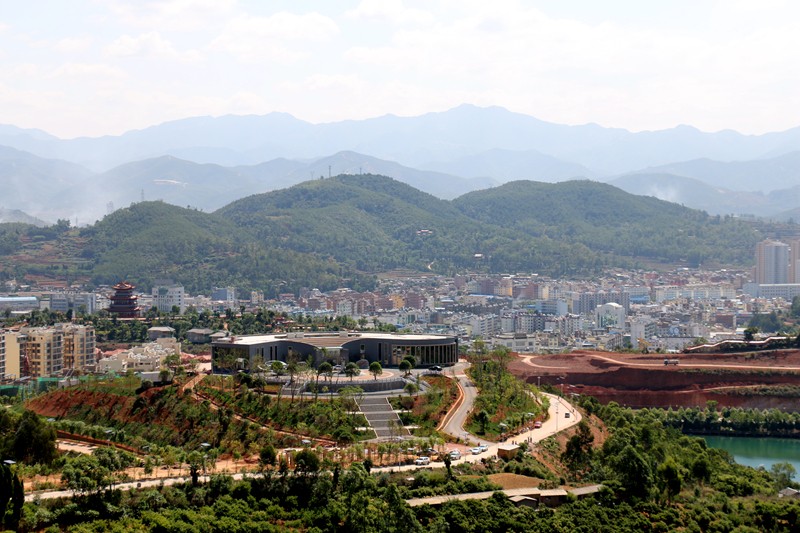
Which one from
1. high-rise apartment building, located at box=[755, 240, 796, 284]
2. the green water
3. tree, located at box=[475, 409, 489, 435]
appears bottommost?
the green water

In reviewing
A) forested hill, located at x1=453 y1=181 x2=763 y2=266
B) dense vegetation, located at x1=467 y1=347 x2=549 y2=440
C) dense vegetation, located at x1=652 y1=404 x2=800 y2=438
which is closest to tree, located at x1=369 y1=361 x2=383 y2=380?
dense vegetation, located at x1=467 y1=347 x2=549 y2=440

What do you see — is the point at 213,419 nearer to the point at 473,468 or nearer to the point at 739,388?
the point at 473,468

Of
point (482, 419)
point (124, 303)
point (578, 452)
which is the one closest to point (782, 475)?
point (578, 452)

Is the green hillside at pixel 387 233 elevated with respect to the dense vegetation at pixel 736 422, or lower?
elevated

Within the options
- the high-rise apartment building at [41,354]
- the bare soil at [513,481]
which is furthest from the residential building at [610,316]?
the bare soil at [513,481]

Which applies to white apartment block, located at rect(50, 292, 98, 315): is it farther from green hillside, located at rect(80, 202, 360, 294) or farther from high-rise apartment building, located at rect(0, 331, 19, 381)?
high-rise apartment building, located at rect(0, 331, 19, 381)

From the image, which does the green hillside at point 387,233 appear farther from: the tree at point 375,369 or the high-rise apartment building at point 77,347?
the tree at point 375,369
